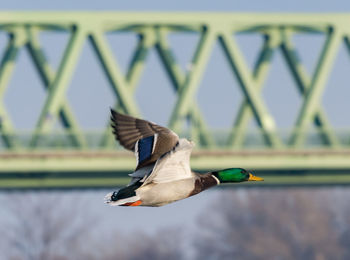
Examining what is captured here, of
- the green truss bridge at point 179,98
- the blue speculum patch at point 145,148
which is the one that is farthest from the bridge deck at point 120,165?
the blue speculum patch at point 145,148

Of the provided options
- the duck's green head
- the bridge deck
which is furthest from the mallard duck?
the bridge deck

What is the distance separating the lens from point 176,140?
1066 inches

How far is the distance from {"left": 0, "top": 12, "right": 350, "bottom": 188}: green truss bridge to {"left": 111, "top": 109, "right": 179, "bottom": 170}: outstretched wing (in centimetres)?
2915

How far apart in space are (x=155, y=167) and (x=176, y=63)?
126 feet

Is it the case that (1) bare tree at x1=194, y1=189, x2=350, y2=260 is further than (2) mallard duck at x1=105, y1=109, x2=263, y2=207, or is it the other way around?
(1) bare tree at x1=194, y1=189, x2=350, y2=260

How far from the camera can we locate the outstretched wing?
27297 mm

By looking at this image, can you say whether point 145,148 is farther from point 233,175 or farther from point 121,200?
point 233,175

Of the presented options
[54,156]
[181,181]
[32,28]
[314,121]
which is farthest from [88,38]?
[181,181]

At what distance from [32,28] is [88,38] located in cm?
264

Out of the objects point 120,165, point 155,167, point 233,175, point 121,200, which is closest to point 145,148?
point 155,167

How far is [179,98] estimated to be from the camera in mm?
63062

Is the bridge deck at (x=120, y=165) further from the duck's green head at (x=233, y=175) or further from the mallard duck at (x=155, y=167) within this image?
the mallard duck at (x=155, y=167)

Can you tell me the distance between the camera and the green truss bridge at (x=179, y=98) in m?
58.7

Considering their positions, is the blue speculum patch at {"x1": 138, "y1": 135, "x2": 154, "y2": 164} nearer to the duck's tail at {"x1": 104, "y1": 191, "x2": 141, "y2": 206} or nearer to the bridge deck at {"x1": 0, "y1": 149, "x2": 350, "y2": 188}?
the duck's tail at {"x1": 104, "y1": 191, "x2": 141, "y2": 206}
